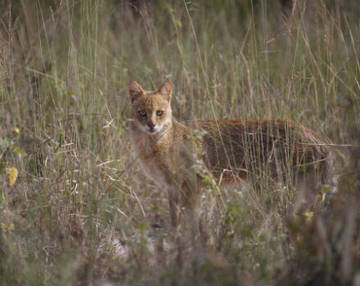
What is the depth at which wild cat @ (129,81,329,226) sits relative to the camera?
3744mm

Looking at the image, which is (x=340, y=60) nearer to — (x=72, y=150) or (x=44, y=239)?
(x=72, y=150)

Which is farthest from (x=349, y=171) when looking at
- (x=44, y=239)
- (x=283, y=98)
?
(x=44, y=239)

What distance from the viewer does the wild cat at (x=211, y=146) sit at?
12.3 ft

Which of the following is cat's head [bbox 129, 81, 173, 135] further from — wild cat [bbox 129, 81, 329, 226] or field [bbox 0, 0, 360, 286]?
field [bbox 0, 0, 360, 286]

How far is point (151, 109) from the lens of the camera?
4.30 meters

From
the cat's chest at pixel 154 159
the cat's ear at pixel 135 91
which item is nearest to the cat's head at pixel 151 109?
the cat's ear at pixel 135 91

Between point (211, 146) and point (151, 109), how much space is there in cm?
66

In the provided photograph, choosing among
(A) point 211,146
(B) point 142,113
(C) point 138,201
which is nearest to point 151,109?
(B) point 142,113

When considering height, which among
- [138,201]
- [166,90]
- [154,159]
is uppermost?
[166,90]

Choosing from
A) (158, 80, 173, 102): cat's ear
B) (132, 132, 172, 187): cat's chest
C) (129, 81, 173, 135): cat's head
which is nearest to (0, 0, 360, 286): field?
(132, 132, 172, 187): cat's chest

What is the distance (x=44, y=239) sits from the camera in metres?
3.00

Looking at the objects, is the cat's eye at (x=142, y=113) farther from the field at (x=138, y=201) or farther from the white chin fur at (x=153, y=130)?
the field at (x=138, y=201)

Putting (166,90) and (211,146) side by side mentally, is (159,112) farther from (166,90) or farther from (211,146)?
(211,146)

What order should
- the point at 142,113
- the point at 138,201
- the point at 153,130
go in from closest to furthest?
the point at 138,201
the point at 153,130
the point at 142,113
